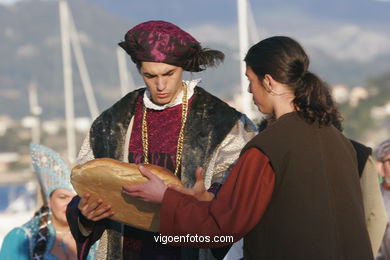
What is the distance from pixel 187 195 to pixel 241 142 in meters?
0.84

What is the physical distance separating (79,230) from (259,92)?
118 cm

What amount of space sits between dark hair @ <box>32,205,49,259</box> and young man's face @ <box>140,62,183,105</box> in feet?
7.58

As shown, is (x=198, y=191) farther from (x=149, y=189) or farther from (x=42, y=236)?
(x=42, y=236)

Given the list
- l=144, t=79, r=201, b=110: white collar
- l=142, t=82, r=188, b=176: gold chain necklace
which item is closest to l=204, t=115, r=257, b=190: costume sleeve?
l=142, t=82, r=188, b=176: gold chain necklace

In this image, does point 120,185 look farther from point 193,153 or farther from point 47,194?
point 47,194

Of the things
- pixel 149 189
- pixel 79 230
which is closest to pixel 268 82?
pixel 149 189

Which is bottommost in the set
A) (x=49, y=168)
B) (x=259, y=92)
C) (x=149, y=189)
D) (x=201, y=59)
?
(x=149, y=189)

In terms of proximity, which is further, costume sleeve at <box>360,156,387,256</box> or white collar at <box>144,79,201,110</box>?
white collar at <box>144,79,201,110</box>

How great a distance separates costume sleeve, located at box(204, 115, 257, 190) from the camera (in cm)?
420

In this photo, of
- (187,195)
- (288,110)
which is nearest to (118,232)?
(187,195)

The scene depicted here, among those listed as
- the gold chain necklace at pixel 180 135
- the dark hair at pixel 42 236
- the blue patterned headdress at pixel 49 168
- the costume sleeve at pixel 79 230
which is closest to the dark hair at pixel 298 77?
the gold chain necklace at pixel 180 135

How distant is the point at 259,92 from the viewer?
11.5 feet

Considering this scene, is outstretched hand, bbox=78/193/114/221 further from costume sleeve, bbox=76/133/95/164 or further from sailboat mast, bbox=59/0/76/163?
sailboat mast, bbox=59/0/76/163

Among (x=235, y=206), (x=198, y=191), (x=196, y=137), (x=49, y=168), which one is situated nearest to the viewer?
(x=235, y=206)
